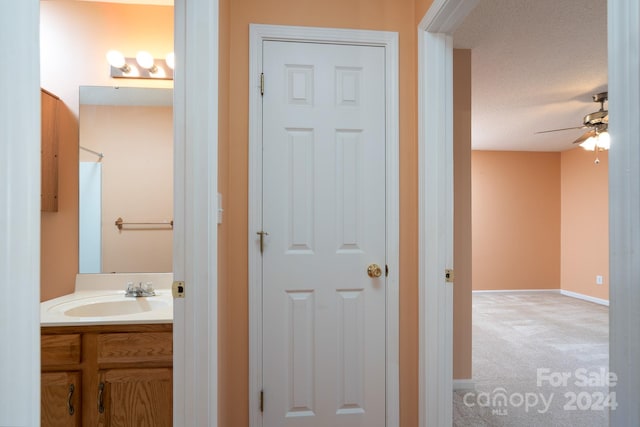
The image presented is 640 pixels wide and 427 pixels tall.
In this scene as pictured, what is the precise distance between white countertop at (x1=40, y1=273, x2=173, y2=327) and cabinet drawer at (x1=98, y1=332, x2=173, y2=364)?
66 millimetres

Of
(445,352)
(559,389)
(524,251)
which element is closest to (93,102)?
(445,352)

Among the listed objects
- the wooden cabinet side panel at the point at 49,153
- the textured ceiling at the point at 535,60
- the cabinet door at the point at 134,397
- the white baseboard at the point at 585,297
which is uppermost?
the textured ceiling at the point at 535,60

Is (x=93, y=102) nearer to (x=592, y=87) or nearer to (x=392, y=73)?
(x=392, y=73)

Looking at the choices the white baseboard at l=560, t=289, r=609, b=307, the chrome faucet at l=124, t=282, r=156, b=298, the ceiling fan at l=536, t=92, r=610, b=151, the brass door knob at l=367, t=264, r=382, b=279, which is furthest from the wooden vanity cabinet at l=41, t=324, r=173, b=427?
the white baseboard at l=560, t=289, r=609, b=307

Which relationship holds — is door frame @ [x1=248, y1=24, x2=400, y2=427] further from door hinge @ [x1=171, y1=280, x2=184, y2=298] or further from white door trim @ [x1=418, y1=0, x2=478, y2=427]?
door hinge @ [x1=171, y1=280, x2=184, y2=298]

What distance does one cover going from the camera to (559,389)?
270 centimetres

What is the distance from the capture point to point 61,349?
1.47 m

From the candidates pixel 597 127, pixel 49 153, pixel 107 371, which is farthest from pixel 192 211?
pixel 597 127

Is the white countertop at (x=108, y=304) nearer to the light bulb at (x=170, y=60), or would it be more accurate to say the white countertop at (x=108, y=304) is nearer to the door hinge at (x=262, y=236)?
the door hinge at (x=262, y=236)

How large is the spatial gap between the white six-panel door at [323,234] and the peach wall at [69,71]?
100 centimetres

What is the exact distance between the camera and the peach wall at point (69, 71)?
1.96 m

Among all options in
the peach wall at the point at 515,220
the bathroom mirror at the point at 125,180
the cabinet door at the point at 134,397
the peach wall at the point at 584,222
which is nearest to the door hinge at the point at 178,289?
the cabinet door at the point at 134,397

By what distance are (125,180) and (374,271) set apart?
1.55 m

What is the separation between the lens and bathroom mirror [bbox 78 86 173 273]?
1990 mm
